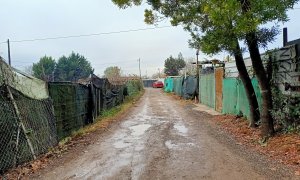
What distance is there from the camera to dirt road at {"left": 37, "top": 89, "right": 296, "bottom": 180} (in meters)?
7.09

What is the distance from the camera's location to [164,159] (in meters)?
8.36

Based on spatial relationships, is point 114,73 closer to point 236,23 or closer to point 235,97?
point 235,97

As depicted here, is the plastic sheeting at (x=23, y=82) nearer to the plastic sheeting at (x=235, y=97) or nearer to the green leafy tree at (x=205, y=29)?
the green leafy tree at (x=205, y=29)

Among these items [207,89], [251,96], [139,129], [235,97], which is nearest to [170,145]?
[139,129]

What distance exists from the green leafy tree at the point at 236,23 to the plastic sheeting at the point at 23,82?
3.55 meters

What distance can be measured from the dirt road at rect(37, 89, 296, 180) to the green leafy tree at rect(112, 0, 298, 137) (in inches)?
75.6

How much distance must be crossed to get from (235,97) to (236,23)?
829 centimetres

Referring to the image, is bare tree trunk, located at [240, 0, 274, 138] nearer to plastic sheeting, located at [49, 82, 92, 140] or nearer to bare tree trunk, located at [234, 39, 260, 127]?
bare tree trunk, located at [234, 39, 260, 127]

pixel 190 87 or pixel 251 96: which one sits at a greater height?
pixel 251 96

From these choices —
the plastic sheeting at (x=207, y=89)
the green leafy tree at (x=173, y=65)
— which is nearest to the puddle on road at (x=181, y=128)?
the plastic sheeting at (x=207, y=89)

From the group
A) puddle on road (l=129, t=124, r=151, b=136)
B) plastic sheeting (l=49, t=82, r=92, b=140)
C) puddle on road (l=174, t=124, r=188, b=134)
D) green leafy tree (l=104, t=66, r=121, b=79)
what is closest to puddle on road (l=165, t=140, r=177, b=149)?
puddle on road (l=129, t=124, r=151, b=136)

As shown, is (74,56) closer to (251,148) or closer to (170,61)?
(170,61)

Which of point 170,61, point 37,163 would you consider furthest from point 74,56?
point 37,163

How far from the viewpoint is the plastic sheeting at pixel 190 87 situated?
30.8 meters
